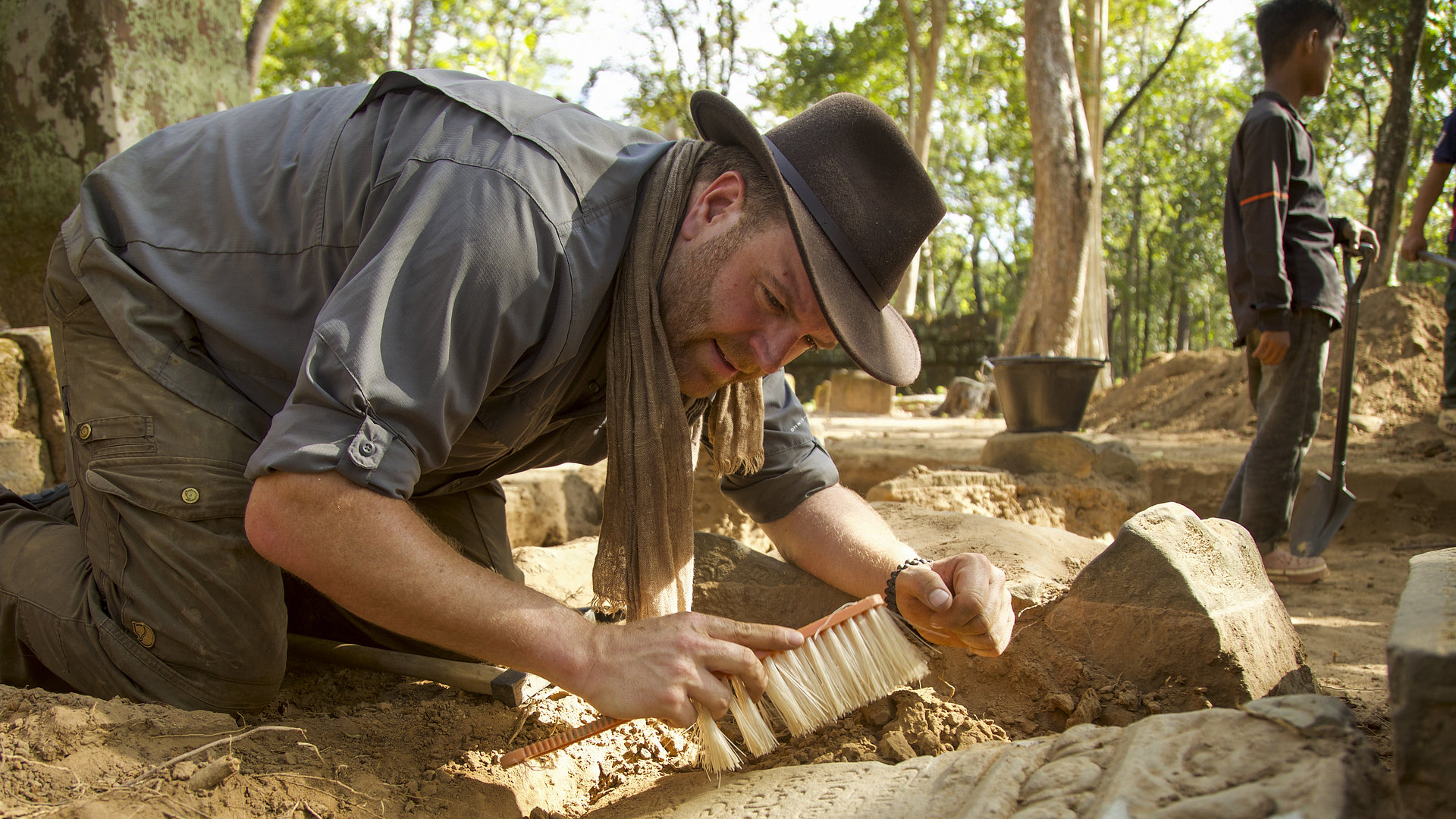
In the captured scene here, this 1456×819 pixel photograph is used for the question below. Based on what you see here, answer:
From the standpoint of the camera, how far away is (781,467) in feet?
7.73

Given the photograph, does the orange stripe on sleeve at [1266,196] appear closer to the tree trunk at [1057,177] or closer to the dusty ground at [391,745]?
the dusty ground at [391,745]

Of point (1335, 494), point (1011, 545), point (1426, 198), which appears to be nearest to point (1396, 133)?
point (1426, 198)

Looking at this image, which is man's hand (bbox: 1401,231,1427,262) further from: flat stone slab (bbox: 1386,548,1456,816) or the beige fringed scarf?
flat stone slab (bbox: 1386,548,1456,816)

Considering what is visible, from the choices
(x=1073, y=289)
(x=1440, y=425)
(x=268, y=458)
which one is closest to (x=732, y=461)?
(x=268, y=458)

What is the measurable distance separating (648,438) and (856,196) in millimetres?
629

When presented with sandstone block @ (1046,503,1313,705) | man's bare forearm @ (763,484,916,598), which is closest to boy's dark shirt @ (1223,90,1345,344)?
sandstone block @ (1046,503,1313,705)

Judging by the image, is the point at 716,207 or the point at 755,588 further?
the point at 755,588

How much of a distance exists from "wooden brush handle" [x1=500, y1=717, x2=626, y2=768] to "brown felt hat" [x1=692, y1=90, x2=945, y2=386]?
2.58 feet

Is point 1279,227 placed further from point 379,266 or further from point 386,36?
point 386,36

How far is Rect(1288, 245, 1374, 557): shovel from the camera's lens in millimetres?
3812

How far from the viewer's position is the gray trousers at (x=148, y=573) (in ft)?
5.92

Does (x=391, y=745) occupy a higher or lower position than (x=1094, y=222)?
lower

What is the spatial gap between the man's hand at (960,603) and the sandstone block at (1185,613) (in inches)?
10.4

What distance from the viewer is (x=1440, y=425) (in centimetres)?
589
